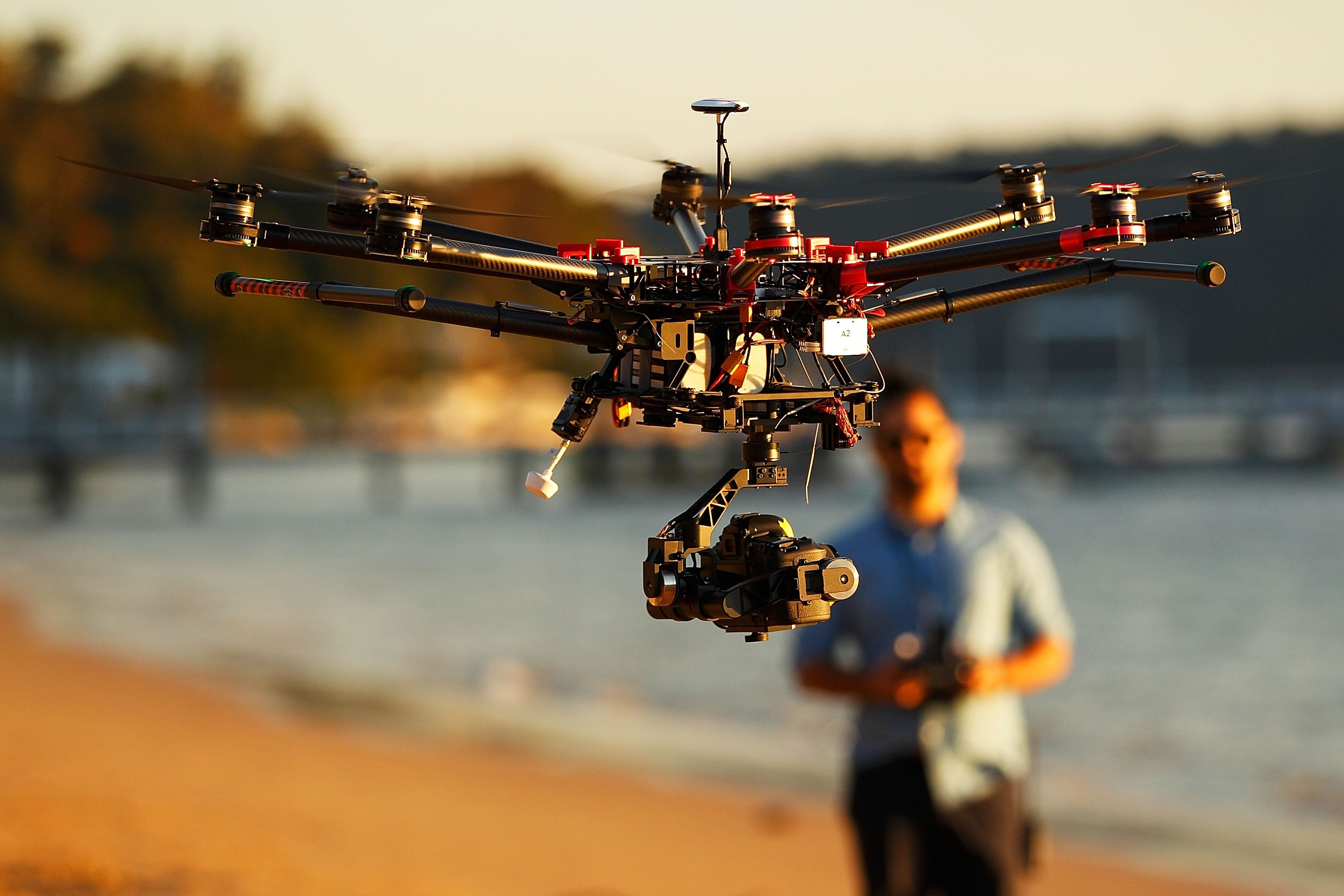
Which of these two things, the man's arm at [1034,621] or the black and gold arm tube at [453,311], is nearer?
the black and gold arm tube at [453,311]

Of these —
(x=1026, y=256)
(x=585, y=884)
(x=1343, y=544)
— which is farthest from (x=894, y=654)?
(x=1343, y=544)

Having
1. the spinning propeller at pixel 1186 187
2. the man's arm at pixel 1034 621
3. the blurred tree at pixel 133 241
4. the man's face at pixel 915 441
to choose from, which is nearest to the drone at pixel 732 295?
the spinning propeller at pixel 1186 187

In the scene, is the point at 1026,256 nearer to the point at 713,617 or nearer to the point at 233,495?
the point at 713,617

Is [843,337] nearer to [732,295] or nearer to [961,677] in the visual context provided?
[732,295]

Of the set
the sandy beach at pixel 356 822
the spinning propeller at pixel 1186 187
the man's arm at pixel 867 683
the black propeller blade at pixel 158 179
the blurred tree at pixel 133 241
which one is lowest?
the sandy beach at pixel 356 822

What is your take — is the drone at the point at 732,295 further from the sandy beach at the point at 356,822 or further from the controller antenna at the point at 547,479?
the sandy beach at the point at 356,822

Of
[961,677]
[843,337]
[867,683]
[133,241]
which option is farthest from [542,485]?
[133,241]

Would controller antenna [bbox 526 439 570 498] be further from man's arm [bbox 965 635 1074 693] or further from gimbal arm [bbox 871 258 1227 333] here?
man's arm [bbox 965 635 1074 693]
